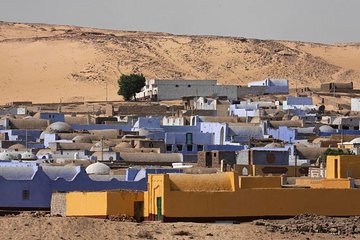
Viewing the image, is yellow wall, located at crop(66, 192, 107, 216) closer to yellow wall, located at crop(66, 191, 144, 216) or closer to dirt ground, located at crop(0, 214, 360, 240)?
yellow wall, located at crop(66, 191, 144, 216)

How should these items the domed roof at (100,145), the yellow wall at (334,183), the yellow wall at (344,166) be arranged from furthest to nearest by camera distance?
the domed roof at (100,145), the yellow wall at (344,166), the yellow wall at (334,183)

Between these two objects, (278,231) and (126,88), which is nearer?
(278,231)

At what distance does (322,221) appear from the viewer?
106 feet

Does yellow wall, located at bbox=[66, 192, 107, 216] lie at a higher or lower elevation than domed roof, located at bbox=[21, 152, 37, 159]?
lower

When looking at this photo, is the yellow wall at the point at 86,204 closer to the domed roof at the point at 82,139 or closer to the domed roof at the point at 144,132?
the domed roof at the point at 82,139

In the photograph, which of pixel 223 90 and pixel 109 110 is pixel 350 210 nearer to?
pixel 109 110

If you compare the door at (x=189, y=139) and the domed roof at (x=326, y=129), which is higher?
the domed roof at (x=326, y=129)

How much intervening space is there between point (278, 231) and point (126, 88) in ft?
202

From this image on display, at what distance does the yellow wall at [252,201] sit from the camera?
1258 inches

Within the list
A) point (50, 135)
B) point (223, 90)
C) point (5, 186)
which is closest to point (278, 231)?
point (5, 186)

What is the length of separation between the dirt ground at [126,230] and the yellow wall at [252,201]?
1.07 m

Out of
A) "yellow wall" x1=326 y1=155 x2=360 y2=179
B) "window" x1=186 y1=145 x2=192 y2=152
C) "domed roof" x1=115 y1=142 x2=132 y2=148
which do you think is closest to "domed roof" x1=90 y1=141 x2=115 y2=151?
"domed roof" x1=115 y1=142 x2=132 y2=148

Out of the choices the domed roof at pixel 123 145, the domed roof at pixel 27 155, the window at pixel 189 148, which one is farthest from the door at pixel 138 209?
the window at pixel 189 148

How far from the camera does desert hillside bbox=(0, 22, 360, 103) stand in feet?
367
